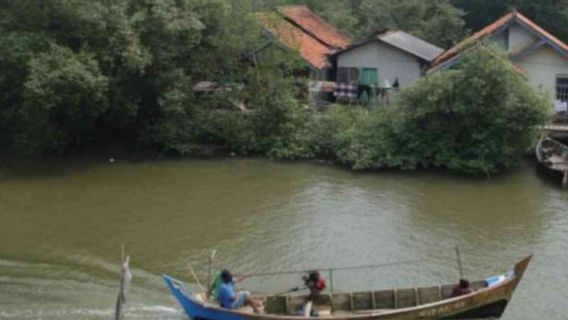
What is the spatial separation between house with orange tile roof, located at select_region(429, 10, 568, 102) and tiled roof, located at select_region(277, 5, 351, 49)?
10.0 meters

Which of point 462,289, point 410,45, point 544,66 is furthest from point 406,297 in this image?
point 410,45

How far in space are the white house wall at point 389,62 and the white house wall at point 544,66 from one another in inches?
203

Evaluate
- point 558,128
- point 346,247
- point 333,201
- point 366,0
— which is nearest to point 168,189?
point 333,201

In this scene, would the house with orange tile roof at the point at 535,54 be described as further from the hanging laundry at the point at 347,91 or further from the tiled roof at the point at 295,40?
the tiled roof at the point at 295,40

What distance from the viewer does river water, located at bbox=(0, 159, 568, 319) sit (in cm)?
1989

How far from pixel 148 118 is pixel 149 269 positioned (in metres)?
15.9

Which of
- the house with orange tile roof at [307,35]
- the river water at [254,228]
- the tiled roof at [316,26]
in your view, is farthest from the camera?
the tiled roof at [316,26]

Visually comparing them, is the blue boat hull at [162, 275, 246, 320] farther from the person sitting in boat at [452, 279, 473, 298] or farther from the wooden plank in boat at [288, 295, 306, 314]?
the person sitting in boat at [452, 279, 473, 298]

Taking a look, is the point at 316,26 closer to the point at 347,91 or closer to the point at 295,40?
the point at 295,40

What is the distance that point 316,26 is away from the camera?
46.6 meters

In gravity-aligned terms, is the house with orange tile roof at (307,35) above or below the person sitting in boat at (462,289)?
above

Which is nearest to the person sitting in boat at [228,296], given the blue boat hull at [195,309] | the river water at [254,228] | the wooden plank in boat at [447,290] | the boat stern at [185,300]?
the blue boat hull at [195,309]

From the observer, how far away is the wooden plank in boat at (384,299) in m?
18.0

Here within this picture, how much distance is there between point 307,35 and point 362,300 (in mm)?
27895
